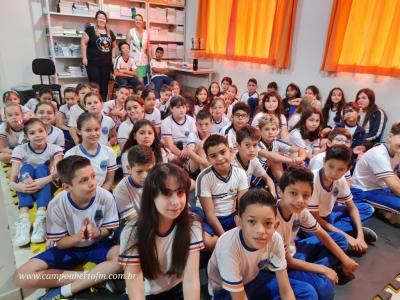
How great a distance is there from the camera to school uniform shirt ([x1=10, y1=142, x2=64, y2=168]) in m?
1.98

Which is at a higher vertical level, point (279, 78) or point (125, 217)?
point (279, 78)

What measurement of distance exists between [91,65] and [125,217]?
353 cm

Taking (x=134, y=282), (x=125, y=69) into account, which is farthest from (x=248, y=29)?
(x=134, y=282)

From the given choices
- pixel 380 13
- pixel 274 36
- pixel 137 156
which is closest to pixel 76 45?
pixel 274 36

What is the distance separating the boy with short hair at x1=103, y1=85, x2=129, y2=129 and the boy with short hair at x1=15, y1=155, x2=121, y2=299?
1.84 metres

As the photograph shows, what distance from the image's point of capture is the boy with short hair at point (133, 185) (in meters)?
1.47

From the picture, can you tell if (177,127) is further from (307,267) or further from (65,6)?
(65,6)

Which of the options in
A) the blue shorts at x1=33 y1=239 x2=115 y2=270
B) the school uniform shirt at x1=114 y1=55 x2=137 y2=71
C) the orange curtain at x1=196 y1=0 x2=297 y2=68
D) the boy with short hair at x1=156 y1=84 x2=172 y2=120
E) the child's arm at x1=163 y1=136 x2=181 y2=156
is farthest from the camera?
the school uniform shirt at x1=114 y1=55 x2=137 y2=71

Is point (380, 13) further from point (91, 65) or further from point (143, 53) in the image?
point (91, 65)

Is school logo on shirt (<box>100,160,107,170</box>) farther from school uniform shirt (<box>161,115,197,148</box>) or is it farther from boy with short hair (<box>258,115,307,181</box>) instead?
boy with short hair (<box>258,115,307,181</box>)

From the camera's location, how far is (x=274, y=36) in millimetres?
4082

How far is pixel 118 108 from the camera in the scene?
327 cm

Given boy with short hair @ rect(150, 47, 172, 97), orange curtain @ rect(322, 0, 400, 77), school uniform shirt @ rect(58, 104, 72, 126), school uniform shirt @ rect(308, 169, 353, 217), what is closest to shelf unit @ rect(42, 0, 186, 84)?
boy with short hair @ rect(150, 47, 172, 97)

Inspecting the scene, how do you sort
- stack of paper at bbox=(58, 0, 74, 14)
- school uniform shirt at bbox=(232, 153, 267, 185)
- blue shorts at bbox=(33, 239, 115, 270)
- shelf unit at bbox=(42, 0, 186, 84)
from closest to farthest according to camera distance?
blue shorts at bbox=(33, 239, 115, 270), school uniform shirt at bbox=(232, 153, 267, 185), stack of paper at bbox=(58, 0, 74, 14), shelf unit at bbox=(42, 0, 186, 84)
